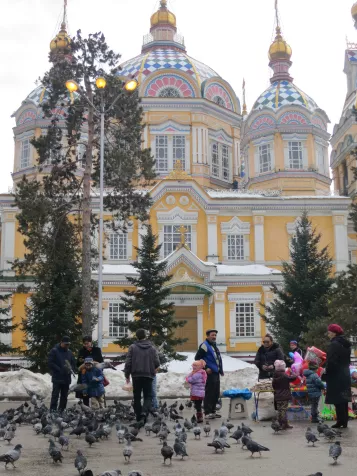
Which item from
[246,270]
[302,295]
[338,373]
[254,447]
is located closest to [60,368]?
[338,373]

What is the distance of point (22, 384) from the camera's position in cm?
1778

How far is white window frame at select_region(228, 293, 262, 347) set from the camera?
32594 mm

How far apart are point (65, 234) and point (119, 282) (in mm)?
13294

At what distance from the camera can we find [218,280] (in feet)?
107

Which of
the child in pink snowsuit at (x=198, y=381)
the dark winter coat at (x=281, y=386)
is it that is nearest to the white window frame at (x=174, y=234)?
the child in pink snowsuit at (x=198, y=381)

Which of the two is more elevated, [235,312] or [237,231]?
[237,231]

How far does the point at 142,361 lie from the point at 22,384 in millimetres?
8363

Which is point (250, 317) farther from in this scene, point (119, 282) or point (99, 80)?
point (99, 80)

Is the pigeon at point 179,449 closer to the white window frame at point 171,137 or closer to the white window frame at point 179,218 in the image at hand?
the white window frame at point 179,218

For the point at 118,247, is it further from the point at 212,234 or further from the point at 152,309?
the point at 152,309

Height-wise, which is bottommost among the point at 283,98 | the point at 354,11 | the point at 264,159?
the point at 264,159

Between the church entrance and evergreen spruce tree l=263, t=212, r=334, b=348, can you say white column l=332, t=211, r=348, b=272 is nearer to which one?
the church entrance

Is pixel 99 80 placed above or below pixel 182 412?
above

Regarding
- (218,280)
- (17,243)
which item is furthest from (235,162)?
(17,243)
